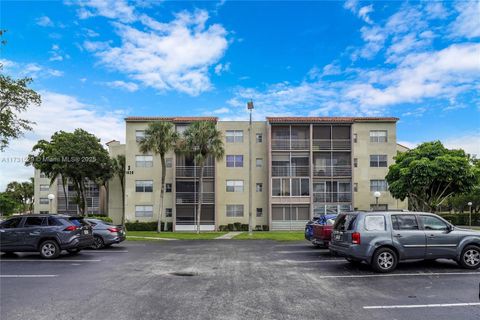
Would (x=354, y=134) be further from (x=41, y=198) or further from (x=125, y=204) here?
(x=41, y=198)

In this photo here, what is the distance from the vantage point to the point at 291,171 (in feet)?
133

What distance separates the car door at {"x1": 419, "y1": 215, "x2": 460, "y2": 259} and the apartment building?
28.6 metres

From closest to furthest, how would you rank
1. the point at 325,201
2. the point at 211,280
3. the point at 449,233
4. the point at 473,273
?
the point at 211,280 → the point at 473,273 → the point at 449,233 → the point at 325,201

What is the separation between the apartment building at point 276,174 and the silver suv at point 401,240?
93.9 ft

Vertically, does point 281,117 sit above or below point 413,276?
above

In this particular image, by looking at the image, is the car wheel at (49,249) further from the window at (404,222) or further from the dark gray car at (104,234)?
the window at (404,222)

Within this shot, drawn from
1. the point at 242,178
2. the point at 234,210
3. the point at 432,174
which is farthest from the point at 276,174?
the point at 432,174

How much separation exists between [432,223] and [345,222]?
2.52m

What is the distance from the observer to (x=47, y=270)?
11.4m

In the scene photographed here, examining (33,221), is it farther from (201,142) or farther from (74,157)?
(74,157)

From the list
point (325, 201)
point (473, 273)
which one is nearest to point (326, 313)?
point (473, 273)

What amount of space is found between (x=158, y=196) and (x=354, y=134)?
73.1 ft

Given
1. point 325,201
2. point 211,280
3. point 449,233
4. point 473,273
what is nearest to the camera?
point 211,280

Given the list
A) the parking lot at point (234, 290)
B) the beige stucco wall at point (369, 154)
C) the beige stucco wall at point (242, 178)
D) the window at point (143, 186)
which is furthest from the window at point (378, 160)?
the parking lot at point (234, 290)
